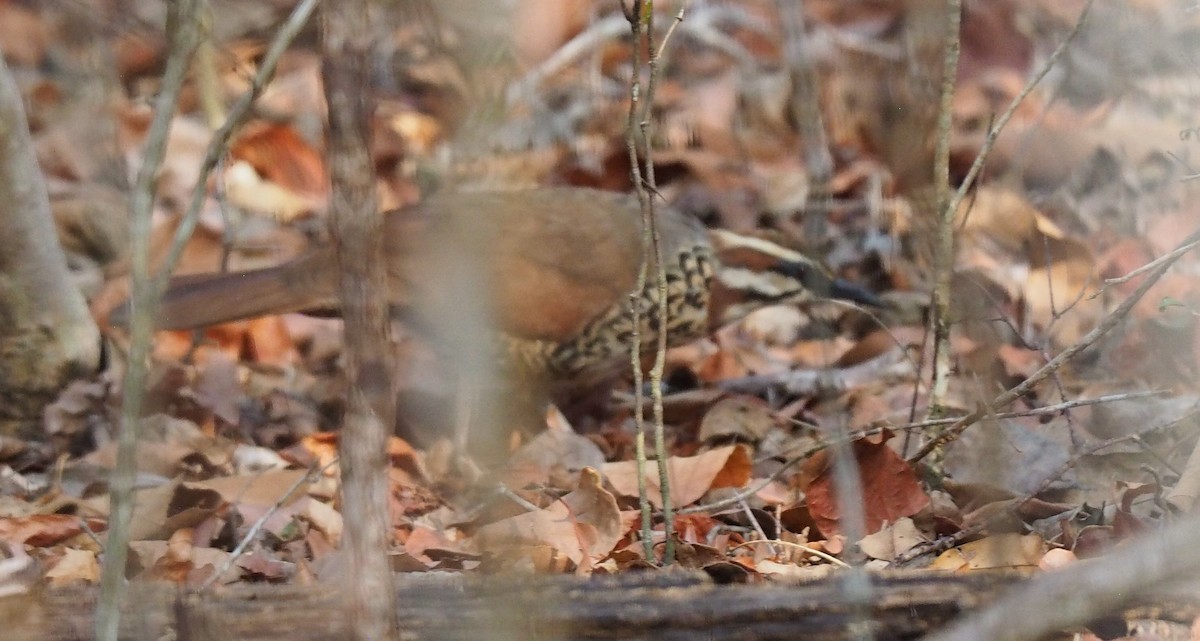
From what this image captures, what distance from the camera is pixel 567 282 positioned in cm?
441

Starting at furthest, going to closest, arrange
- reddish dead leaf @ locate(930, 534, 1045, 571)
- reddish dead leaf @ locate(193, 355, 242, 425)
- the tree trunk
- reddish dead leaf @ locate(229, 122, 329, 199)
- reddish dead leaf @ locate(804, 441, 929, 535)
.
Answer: reddish dead leaf @ locate(229, 122, 329, 199), reddish dead leaf @ locate(193, 355, 242, 425), the tree trunk, reddish dead leaf @ locate(804, 441, 929, 535), reddish dead leaf @ locate(930, 534, 1045, 571)

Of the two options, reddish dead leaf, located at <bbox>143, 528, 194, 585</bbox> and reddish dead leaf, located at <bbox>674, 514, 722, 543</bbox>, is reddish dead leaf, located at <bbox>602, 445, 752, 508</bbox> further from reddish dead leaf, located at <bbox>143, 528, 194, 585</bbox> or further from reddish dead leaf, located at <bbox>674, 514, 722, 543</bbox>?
reddish dead leaf, located at <bbox>143, 528, 194, 585</bbox>

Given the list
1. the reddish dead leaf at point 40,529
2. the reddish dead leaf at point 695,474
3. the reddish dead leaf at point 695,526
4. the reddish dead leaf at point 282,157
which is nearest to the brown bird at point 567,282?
the reddish dead leaf at point 695,474

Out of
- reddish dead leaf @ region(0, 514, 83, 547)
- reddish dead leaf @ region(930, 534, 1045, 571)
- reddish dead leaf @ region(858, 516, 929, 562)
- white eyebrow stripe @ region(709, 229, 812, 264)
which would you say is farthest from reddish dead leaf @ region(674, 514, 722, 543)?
white eyebrow stripe @ region(709, 229, 812, 264)

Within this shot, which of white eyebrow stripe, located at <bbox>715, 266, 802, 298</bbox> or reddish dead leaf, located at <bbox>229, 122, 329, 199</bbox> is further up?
reddish dead leaf, located at <bbox>229, 122, 329, 199</bbox>

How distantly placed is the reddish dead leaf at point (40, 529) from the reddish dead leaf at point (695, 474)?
48.7 inches

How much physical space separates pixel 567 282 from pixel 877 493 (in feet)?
5.79

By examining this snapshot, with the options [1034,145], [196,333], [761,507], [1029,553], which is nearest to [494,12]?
[1029,553]

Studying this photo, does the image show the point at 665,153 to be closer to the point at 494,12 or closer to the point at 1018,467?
the point at 1018,467

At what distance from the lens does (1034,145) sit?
18.2 ft

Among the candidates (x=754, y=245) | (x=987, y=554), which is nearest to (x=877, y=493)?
(x=987, y=554)

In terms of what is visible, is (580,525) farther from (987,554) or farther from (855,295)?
(855,295)

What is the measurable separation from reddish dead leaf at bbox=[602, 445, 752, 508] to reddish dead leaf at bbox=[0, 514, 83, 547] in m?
1.24

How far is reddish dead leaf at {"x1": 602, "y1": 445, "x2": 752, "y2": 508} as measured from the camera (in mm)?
3225
